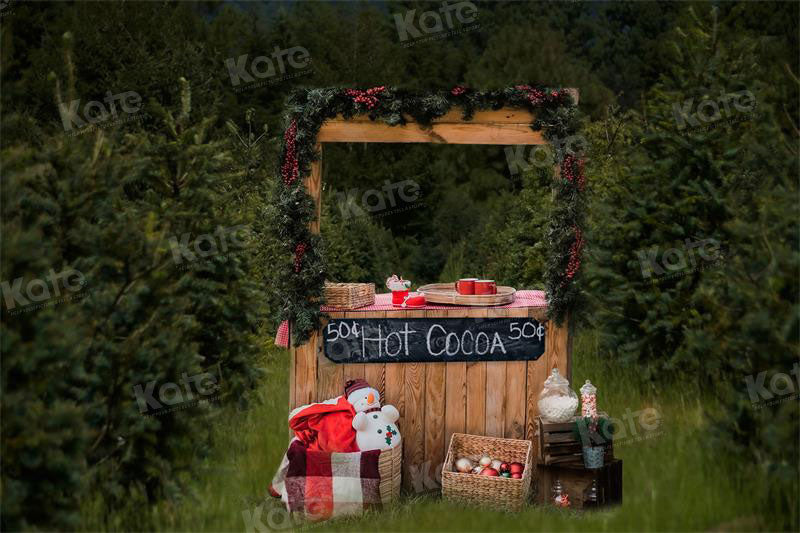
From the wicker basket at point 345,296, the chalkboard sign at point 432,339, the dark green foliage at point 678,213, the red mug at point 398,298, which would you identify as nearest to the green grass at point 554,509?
the dark green foliage at point 678,213

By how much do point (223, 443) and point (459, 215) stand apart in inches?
650

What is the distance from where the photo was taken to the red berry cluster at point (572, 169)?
637 cm

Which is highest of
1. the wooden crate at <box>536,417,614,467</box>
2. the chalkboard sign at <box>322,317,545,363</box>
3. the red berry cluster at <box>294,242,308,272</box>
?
the red berry cluster at <box>294,242,308,272</box>

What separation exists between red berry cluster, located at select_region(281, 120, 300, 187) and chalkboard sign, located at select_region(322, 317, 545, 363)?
1105 mm

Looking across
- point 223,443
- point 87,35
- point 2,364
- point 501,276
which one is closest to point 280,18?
point 87,35

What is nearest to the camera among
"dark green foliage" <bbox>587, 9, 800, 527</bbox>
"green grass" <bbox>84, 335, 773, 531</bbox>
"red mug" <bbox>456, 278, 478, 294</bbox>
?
"green grass" <bbox>84, 335, 773, 531</bbox>

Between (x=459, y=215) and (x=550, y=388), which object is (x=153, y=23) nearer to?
(x=459, y=215)

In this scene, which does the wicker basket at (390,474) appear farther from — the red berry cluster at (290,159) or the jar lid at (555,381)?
the red berry cluster at (290,159)

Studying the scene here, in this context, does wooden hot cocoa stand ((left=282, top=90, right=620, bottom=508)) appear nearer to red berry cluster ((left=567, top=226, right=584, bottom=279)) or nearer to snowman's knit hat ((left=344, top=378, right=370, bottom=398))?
snowman's knit hat ((left=344, top=378, right=370, bottom=398))

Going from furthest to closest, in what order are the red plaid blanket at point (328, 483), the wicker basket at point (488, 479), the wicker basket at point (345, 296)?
the wicker basket at point (345, 296) < the wicker basket at point (488, 479) < the red plaid blanket at point (328, 483)

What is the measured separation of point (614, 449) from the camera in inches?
259

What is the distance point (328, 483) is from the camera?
590cm

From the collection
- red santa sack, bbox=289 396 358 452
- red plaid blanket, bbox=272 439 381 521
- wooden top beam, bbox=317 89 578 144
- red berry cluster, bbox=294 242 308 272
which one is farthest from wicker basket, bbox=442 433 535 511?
wooden top beam, bbox=317 89 578 144

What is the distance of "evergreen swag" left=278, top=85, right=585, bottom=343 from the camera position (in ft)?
20.4
